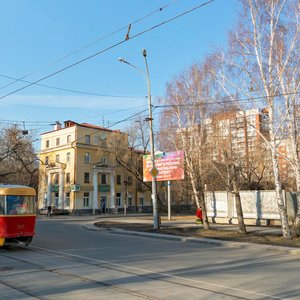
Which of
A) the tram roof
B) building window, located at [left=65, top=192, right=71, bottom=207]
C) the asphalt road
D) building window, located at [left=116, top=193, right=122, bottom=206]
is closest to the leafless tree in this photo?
building window, located at [left=65, top=192, right=71, bottom=207]

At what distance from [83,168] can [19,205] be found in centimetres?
4488

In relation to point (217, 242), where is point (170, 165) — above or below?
above

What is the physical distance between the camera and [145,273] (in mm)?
9758

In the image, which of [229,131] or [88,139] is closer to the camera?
[229,131]

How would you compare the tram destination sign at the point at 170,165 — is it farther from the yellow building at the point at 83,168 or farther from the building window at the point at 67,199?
the building window at the point at 67,199

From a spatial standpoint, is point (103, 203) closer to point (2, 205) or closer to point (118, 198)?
point (118, 198)

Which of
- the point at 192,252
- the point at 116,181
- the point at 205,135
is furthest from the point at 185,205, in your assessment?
the point at 192,252

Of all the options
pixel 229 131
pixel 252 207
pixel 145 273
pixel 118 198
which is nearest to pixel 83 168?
pixel 118 198

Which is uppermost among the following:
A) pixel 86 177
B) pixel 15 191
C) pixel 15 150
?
pixel 15 150

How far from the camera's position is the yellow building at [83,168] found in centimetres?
5684

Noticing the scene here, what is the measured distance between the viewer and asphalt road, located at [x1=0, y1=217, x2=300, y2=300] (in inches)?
296

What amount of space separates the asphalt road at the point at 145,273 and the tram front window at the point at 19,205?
4.71 feet

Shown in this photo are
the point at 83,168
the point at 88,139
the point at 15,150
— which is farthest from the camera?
the point at 88,139

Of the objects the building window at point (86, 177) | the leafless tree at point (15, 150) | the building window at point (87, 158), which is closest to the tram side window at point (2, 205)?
the leafless tree at point (15, 150)
